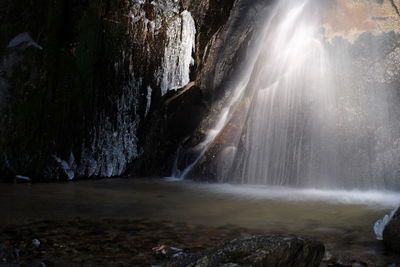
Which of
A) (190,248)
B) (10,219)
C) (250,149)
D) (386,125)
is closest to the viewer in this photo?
(190,248)

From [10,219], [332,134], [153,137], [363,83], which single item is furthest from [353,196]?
[153,137]

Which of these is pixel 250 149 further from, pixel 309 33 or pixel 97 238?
pixel 97 238

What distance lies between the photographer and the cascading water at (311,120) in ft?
21.4

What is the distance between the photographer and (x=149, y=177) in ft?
31.2

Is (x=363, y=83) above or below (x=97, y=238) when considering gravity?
above

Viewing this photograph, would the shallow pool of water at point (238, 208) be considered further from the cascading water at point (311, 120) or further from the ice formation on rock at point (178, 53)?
the ice formation on rock at point (178, 53)

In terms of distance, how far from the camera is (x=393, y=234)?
9.69ft

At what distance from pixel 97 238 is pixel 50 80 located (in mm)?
5912

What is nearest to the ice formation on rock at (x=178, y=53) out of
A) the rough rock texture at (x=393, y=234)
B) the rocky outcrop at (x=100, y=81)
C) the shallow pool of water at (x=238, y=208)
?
the rocky outcrop at (x=100, y=81)

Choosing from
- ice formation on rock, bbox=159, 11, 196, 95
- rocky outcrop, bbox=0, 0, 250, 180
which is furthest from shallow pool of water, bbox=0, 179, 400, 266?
ice formation on rock, bbox=159, 11, 196, 95

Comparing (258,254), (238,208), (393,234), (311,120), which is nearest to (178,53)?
(311,120)

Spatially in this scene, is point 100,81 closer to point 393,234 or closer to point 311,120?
point 311,120

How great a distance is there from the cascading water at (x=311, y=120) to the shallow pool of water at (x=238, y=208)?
49 cm

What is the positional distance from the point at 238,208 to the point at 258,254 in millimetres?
2725
